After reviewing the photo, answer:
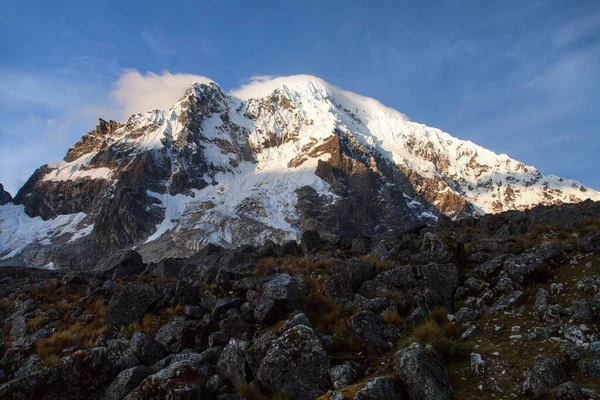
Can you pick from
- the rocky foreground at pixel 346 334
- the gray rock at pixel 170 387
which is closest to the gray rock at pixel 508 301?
the rocky foreground at pixel 346 334

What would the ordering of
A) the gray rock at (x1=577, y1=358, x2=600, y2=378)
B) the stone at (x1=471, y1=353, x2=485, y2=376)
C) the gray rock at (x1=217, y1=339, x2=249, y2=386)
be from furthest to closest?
the gray rock at (x1=217, y1=339, x2=249, y2=386) < the stone at (x1=471, y1=353, x2=485, y2=376) < the gray rock at (x1=577, y1=358, x2=600, y2=378)

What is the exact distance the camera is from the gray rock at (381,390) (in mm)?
6281

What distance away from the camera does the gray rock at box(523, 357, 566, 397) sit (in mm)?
6255

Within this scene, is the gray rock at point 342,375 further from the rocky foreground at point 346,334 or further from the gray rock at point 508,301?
the gray rock at point 508,301

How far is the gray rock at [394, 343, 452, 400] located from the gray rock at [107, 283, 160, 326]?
33.0ft

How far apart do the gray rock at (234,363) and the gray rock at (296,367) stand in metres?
0.46

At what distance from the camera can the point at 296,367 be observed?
309 inches

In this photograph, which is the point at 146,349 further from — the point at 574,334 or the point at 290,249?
the point at 290,249

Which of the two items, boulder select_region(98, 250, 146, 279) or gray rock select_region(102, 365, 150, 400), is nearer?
gray rock select_region(102, 365, 150, 400)

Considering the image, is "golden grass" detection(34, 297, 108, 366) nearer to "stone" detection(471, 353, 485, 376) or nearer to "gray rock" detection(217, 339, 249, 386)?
"gray rock" detection(217, 339, 249, 386)

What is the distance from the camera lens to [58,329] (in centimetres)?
1398

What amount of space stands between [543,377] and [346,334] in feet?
13.8

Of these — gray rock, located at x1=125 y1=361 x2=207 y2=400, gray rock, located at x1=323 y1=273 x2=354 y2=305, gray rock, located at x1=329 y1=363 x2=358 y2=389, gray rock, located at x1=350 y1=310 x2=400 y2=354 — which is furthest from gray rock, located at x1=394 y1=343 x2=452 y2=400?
gray rock, located at x1=323 y1=273 x2=354 y2=305

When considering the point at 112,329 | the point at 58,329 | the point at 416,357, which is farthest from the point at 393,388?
the point at 58,329
